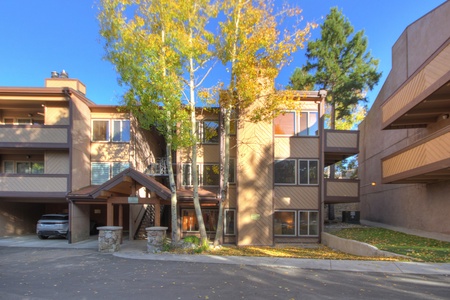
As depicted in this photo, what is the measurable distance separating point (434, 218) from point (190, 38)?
13889 millimetres

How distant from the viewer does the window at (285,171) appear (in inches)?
669

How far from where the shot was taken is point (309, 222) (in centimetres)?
1688

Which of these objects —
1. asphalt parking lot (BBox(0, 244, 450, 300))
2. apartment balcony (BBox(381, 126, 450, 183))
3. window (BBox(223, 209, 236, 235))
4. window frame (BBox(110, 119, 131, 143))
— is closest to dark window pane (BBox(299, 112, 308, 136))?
apartment balcony (BBox(381, 126, 450, 183))

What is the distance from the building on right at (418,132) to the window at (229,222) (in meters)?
8.22

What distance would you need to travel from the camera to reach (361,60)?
89.5 ft

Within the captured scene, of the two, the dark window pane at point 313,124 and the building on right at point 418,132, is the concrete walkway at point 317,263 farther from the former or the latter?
the dark window pane at point 313,124

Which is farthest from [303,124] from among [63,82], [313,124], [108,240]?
[63,82]

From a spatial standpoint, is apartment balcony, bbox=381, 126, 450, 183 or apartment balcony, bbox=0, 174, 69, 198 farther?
apartment balcony, bbox=0, 174, 69, 198

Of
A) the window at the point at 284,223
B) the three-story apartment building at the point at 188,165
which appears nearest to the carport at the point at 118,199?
the three-story apartment building at the point at 188,165

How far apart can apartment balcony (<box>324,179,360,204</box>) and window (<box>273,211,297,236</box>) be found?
6.89 feet

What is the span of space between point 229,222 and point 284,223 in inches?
117

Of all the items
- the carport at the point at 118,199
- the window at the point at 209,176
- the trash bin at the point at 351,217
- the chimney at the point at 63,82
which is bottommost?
the trash bin at the point at 351,217

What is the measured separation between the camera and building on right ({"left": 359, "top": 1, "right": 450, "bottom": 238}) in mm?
11547

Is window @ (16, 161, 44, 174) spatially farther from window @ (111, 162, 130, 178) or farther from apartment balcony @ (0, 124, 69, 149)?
window @ (111, 162, 130, 178)
